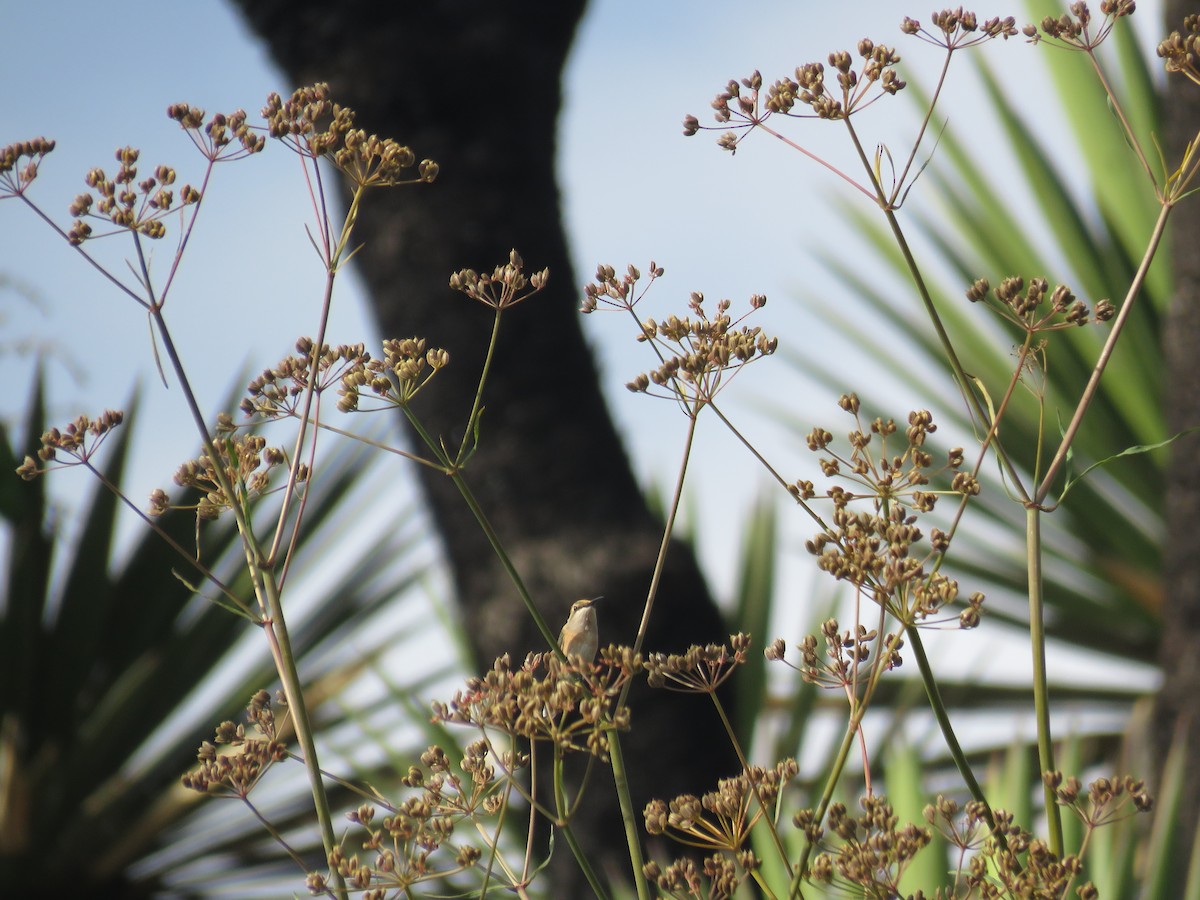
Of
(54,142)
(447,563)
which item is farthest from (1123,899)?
(54,142)

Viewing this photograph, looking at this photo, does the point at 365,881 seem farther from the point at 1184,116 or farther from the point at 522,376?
the point at 1184,116

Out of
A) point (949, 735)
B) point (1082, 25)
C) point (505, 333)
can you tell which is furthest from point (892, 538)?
point (505, 333)

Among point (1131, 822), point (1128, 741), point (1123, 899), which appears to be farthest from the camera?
point (1128, 741)

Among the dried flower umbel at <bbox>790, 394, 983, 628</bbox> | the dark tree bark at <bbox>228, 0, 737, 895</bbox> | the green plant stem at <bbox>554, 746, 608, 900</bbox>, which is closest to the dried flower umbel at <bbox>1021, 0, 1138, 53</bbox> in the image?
the dried flower umbel at <bbox>790, 394, 983, 628</bbox>

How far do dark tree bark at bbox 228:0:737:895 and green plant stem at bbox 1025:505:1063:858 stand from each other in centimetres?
168

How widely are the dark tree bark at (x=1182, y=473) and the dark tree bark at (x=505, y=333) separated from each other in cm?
84

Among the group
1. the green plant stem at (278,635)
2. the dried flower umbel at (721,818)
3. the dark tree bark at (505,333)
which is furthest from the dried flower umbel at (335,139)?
the dark tree bark at (505,333)

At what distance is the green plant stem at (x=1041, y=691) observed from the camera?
2.27 ft

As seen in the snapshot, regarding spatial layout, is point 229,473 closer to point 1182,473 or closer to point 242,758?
point 242,758

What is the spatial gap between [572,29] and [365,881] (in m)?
2.56

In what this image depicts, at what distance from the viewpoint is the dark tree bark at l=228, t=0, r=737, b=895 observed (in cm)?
251

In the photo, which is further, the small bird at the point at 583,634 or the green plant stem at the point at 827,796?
the small bird at the point at 583,634

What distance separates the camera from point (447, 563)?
2.67m

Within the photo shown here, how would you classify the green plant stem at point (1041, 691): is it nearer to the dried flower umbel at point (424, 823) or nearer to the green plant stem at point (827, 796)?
the green plant stem at point (827, 796)
